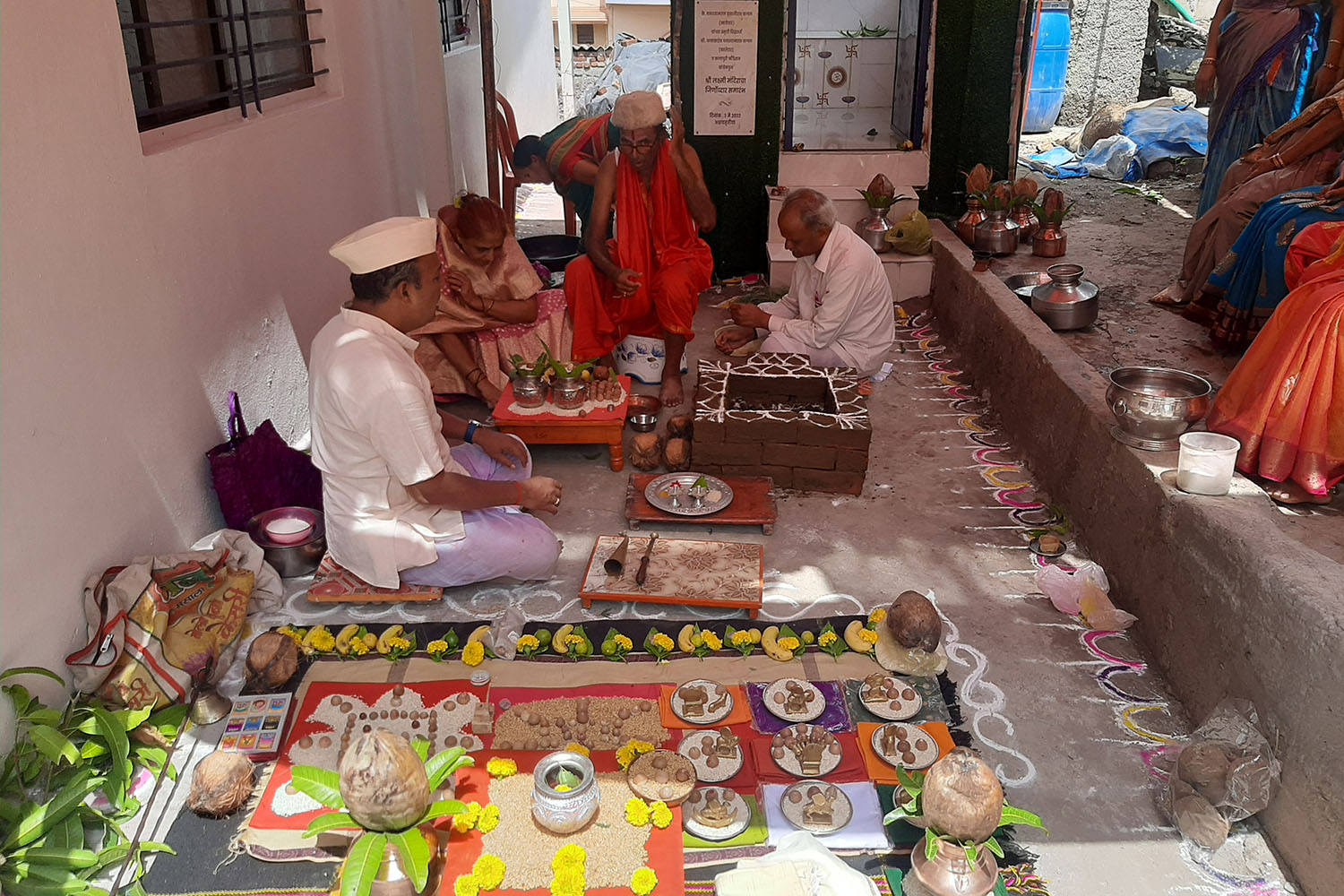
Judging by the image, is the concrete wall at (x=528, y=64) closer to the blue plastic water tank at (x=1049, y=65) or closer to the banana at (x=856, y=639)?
the blue plastic water tank at (x=1049, y=65)

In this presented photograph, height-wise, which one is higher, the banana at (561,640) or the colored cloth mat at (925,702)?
the banana at (561,640)

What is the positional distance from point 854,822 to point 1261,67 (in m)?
6.40

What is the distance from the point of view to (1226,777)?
274cm

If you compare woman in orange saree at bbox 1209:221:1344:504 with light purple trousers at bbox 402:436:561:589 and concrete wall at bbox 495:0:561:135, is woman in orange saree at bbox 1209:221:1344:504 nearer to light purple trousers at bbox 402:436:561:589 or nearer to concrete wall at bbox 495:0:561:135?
light purple trousers at bbox 402:436:561:589

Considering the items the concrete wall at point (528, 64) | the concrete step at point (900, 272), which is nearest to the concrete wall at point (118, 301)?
the concrete step at point (900, 272)

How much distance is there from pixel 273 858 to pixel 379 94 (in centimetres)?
516

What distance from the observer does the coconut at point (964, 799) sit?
2291mm

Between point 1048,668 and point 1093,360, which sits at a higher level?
point 1093,360

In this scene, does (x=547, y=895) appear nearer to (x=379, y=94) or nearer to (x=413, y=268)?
(x=413, y=268)

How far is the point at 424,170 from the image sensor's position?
733 cm

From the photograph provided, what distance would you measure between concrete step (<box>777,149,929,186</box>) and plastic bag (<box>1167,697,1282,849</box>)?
5998 millimetres

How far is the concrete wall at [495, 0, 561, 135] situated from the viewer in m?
11.4

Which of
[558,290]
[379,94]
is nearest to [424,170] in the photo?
[379,94]

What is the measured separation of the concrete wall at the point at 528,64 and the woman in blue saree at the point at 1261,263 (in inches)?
318
